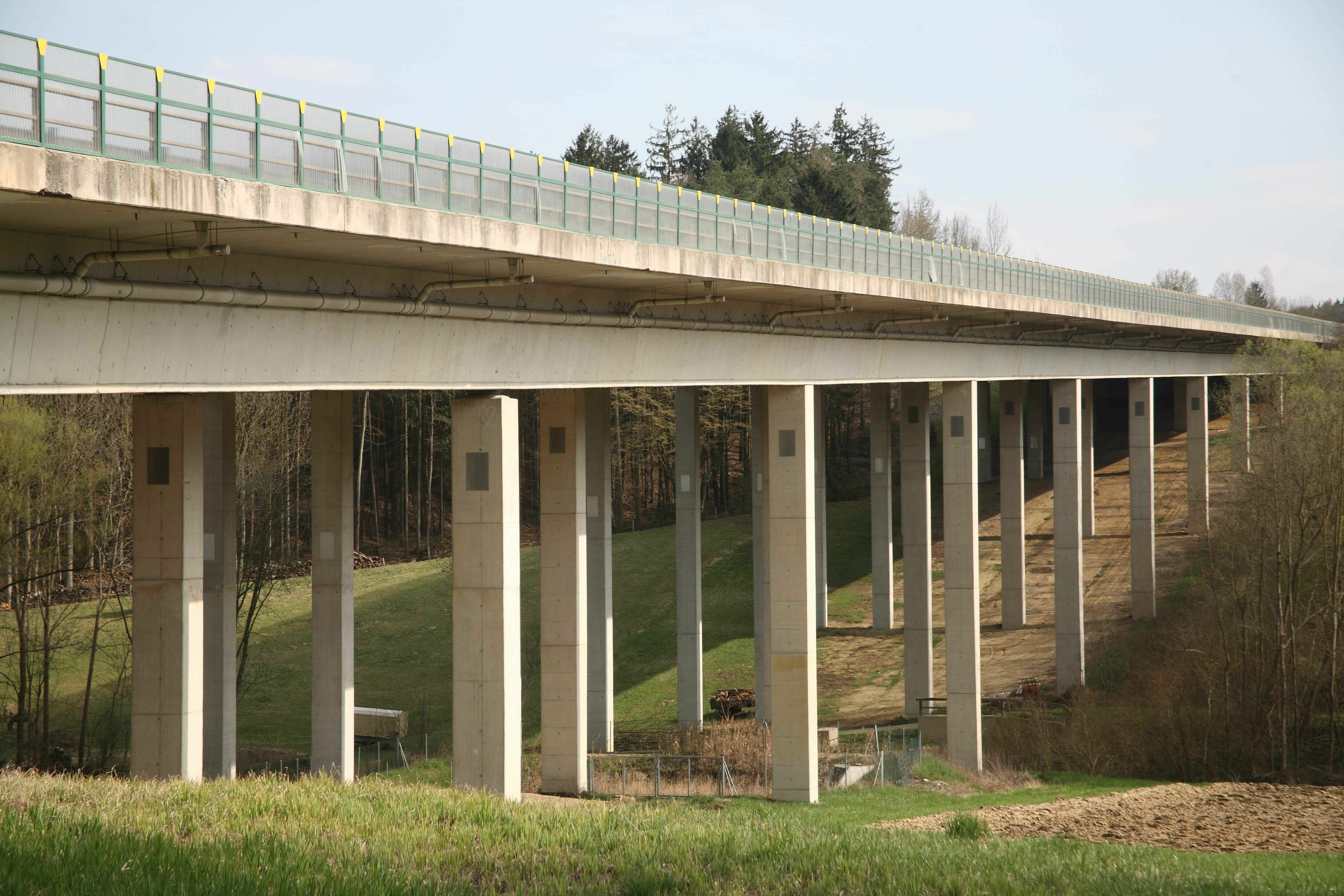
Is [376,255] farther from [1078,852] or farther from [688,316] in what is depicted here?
[1078,852]

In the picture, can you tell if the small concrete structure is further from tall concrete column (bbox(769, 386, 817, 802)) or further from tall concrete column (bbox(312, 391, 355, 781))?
tall concrete column (bbox(312, 391, 355, 781))

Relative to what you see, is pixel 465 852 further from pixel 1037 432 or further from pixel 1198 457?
pixel 1037 432

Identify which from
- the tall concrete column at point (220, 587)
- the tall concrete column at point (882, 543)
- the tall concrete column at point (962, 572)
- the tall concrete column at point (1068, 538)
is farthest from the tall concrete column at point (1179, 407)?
the tall concrete column at point (220, 587)

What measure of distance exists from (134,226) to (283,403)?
2636cm

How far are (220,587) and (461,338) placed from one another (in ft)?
37.4

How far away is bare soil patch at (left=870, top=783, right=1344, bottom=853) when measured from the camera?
64.4 ft

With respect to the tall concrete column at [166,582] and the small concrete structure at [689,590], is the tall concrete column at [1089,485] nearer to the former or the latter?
the small concrete structure at [689,590]

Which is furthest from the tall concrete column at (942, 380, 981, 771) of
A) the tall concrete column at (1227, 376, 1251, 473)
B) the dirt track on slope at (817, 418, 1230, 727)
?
the tall concrete column at (1227, 376, 1251, 473)

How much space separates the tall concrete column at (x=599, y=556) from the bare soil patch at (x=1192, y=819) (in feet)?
45.8

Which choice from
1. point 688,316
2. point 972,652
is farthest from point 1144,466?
point 688,316

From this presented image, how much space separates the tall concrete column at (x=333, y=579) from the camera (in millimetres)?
27219

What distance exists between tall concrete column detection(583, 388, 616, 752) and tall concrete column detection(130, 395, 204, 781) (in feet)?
53.8

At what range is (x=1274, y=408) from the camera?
4350 centimetres

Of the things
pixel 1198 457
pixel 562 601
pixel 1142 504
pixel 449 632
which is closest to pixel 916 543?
pixel 1142 504
